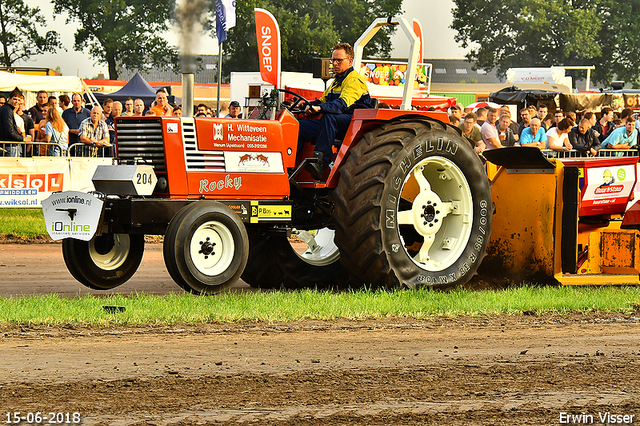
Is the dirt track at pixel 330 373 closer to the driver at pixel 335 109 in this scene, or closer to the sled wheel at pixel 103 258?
the sled wheel at pixel 103 258

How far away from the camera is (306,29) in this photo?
54.5 metres

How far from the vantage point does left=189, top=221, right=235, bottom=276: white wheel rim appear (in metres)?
7.15

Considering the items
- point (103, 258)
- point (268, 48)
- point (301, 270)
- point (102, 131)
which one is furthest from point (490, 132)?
point (268, 48)

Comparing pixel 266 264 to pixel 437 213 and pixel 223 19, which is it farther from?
pixel 223 19

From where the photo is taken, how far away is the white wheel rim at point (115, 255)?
780 cm

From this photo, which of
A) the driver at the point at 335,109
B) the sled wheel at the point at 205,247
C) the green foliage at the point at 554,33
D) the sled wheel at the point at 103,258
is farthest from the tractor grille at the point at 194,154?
the green foliage at the point at 554,33

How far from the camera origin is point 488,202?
8352 millimetres

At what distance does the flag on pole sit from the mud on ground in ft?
34.4

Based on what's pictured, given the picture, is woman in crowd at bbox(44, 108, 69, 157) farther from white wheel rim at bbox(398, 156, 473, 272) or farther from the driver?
white wheel rim at bbox(398, 156, 473, 272)

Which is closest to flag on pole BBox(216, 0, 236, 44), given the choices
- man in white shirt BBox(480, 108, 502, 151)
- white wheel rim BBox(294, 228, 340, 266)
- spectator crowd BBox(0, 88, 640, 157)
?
spectator crowd BBox(0, 88, 640, 157)

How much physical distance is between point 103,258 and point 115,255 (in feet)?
0.38

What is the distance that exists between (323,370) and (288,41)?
167 feet

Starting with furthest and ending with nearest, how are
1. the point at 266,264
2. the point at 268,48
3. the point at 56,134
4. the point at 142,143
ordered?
1. the point at 268,48
2. the point at 56,134
3. the point at 266,264
4. the point at 142,143

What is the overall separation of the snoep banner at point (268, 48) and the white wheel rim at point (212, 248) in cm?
1445
